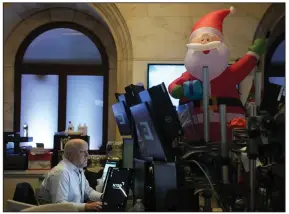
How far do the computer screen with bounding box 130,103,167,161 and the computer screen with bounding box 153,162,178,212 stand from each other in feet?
0.13

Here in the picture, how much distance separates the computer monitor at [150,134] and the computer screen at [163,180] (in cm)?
4

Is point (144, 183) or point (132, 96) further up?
point (132, 96)

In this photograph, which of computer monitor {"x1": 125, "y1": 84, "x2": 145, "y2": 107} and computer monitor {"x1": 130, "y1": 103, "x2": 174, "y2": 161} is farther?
computer monitor {"x1": 125, "y1": 84, "x2": 145, "y2": 107}

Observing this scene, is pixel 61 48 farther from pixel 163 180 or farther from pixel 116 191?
pixel 163 180

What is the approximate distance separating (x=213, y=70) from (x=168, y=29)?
2350 mm

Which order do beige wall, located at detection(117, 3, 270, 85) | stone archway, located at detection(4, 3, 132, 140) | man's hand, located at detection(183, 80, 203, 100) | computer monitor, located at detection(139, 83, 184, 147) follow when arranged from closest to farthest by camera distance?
computer monitor, located at detection(139, 83, 184, 147) → man's hand, located at detection(183, 80, 203, 100) → beige wall, located at detection(117, 3, 270, 85) → stone archway, located at detection(4, 3, 132, 140)

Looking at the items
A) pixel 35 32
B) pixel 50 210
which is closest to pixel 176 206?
pixel 50 210

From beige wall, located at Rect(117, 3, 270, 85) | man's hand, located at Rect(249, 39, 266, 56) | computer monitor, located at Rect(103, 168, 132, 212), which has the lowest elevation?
computer monitor, located at Rect(103, 168, 132, 212)

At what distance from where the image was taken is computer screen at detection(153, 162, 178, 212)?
6.33ft

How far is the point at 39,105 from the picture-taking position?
20.0 feet

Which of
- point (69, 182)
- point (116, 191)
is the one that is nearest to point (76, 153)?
point (69, 182)

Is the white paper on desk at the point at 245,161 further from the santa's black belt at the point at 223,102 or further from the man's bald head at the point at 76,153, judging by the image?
the man's bald head at the point at 76,153

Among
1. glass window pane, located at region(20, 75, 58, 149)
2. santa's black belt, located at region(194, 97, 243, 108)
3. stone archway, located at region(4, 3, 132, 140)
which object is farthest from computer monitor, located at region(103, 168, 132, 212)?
glass window pane, located at region(20, 75, 58, 149)

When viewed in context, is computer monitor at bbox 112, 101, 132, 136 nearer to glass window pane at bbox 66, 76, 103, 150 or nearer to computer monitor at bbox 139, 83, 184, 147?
computer monitor at bbox 139, 83, 184, 147
